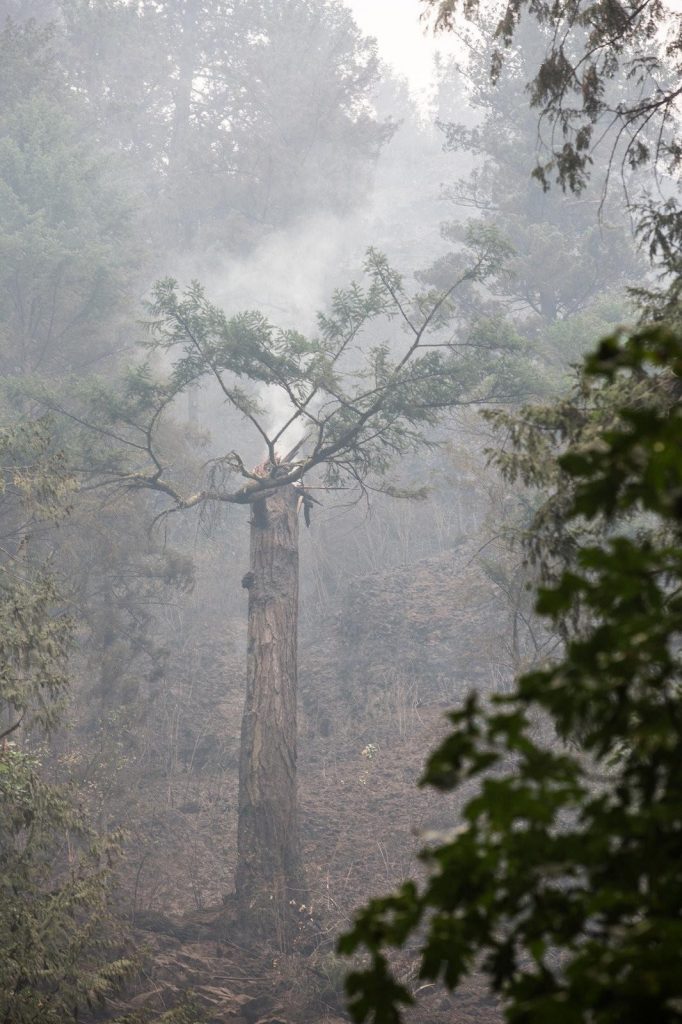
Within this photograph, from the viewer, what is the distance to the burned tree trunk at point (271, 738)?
11.8 metres

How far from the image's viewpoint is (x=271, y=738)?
12891mm

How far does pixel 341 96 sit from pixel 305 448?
1616cm

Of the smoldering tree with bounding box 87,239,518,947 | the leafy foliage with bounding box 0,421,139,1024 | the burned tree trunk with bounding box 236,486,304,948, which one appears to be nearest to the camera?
the leafy foliage with bounding box 0,421,139,1024

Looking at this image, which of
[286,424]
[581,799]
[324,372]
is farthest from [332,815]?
[581,799]

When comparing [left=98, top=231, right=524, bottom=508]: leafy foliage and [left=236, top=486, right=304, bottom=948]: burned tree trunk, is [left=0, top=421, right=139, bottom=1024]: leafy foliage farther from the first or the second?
[left=98, top=231, right=524, bottom=508]: leafy foliage

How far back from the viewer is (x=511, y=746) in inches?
62.2

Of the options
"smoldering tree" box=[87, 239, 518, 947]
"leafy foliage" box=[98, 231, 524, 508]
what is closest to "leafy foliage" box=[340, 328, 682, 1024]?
"smoldering tree" box=[87, 239, 518, 947]

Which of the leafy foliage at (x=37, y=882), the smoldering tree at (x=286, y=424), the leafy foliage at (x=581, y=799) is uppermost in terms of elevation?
the smoldering tree at (x=286, y=424)

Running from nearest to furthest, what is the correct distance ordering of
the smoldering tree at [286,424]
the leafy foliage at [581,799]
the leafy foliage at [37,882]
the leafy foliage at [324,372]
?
the leafy foliage at [581,799] < the leafy foliage at [37,882] < the smoldering tree at [286,424] < the leafy foliage at [324,372]

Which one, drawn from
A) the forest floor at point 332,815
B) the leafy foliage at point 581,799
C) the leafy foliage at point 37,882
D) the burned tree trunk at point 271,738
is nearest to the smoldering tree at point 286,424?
the burned tree trunk at point 271,738

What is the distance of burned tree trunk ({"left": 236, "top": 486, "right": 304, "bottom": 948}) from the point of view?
11.8 meters

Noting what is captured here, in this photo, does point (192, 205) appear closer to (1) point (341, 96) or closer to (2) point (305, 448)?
(1) point (341, 96)

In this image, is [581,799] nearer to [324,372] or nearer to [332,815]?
[324,372]

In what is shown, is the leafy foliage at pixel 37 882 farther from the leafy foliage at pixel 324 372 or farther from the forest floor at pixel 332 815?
the leafy foliage at pixel 324 372
